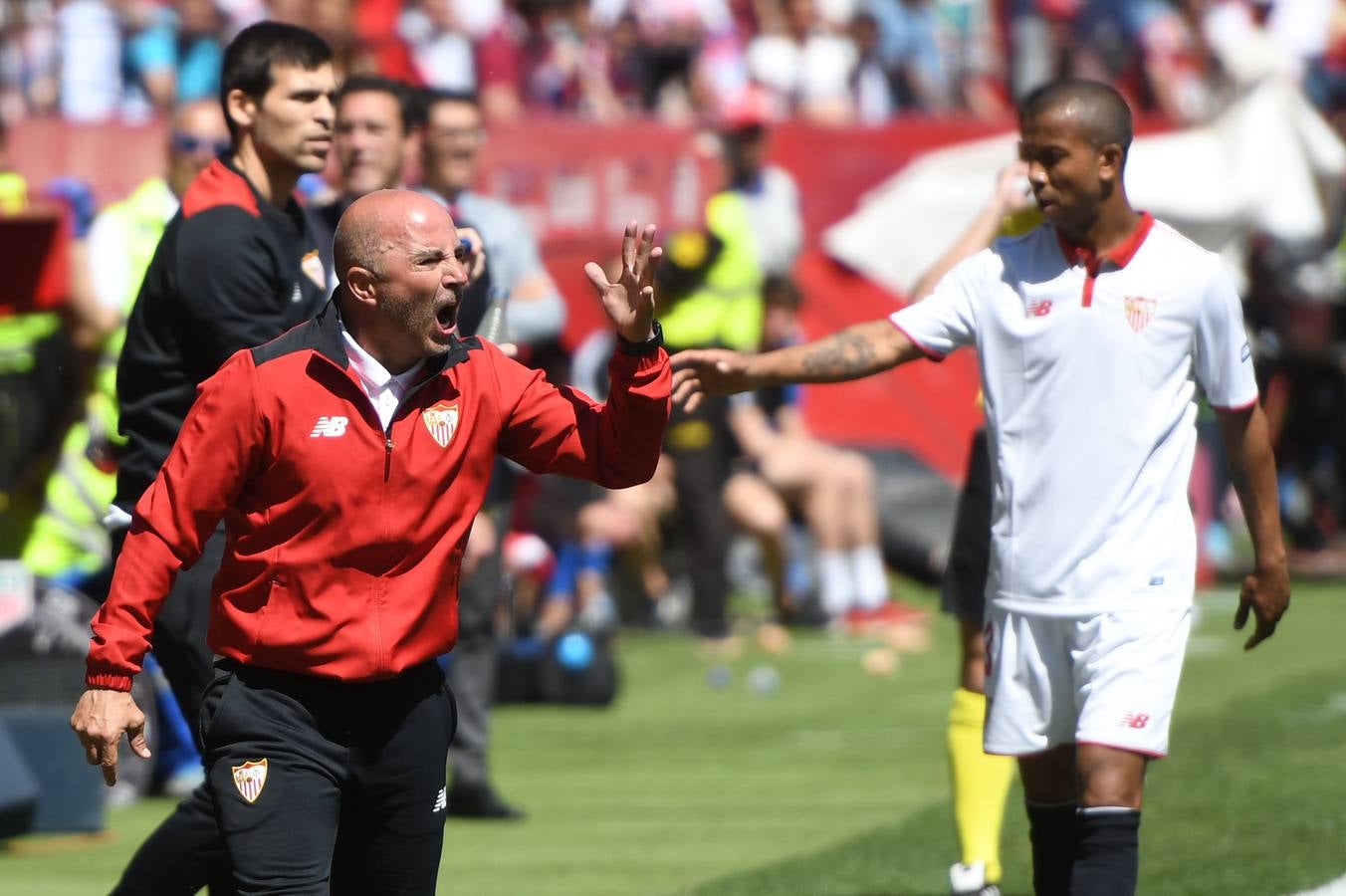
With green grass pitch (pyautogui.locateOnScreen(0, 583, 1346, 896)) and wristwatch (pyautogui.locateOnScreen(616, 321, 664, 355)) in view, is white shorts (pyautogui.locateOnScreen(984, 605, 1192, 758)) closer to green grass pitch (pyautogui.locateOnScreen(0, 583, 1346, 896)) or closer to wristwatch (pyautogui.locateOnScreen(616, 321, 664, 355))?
wristwatch (pyautogui.locateOnScreen(616, 321, 664, 355))

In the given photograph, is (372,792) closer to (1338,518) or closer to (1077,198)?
(1077,198)

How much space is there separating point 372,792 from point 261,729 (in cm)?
26

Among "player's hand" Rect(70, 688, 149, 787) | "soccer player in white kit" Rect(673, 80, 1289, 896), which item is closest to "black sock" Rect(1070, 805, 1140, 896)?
"soccer player in white kit" Rect(673, 80, 1289, 896)

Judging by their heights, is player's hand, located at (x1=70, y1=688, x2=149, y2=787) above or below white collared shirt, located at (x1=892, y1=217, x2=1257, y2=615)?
below

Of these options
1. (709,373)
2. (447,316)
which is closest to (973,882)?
(709,373)

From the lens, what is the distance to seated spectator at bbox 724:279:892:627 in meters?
13.3

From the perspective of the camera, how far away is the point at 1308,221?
1524 cm

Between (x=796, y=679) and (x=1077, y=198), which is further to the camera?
(x=796, y=679)

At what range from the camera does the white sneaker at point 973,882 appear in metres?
6.42

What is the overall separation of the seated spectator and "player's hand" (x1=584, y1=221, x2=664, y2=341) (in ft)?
28.5

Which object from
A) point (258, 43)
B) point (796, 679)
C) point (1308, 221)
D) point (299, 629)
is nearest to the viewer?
point (299, 629)

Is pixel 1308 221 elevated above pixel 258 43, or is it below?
below

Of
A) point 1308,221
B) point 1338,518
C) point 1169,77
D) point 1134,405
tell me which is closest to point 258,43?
point 1134,405

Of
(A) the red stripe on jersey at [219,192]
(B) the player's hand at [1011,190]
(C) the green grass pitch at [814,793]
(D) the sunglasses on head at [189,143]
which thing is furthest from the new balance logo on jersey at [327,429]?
(D) the sunglasses on head at [189,143]
